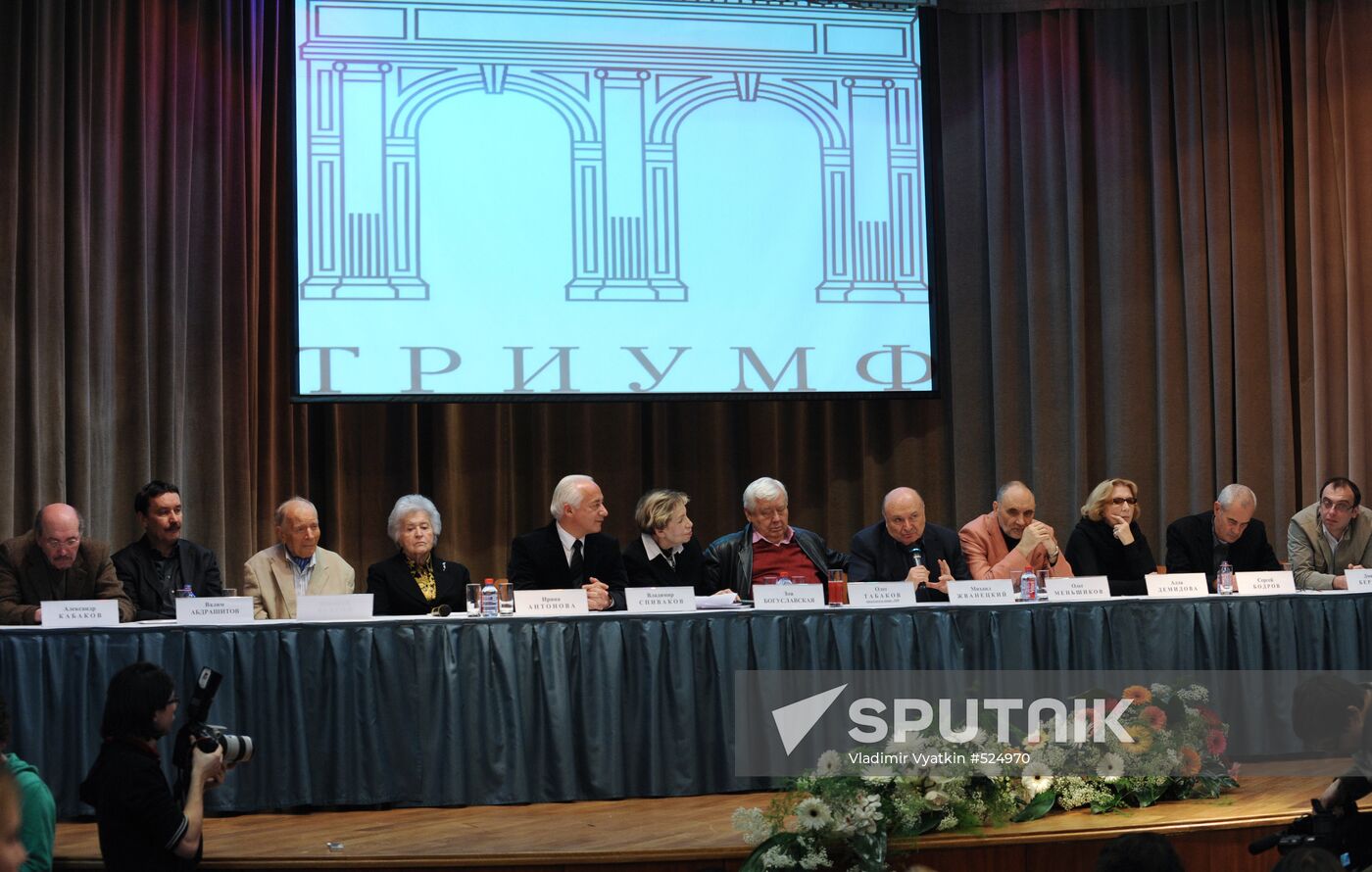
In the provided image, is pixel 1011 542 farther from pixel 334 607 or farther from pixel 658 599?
pixel 334 607

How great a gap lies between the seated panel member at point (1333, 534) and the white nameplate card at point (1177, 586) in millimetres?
883

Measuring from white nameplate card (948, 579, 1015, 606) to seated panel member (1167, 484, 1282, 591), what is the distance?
120cm

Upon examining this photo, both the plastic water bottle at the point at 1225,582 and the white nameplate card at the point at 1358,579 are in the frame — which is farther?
the white nameplate card at the point at 1358,579

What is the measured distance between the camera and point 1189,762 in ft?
13.3

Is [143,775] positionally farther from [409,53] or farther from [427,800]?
[409,53]

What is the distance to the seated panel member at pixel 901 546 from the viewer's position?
5.05 metres

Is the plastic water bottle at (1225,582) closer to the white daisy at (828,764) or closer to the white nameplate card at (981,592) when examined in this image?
the white nameplate card at (981,592)

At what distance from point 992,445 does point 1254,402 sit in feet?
3.91

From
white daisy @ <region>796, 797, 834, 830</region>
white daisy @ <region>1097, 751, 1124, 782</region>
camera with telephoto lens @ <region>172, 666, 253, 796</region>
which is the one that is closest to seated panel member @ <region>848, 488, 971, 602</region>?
white daisy @ <region>1097, 751, 1124, 782</region>

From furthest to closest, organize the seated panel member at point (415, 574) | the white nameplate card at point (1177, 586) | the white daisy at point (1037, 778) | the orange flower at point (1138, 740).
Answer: the seated panel member at point (415, 574), the white nameplate card at point (1177, 586), the orange flower at point (1138, 740), the white daisy at point (1037, 778)

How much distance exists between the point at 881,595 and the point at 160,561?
238cm

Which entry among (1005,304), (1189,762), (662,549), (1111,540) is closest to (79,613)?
(662,549)

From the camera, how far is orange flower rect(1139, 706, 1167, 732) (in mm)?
4102

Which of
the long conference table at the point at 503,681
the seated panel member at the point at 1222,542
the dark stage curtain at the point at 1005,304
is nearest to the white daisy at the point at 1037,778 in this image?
the long conference table at the point at 503,681
